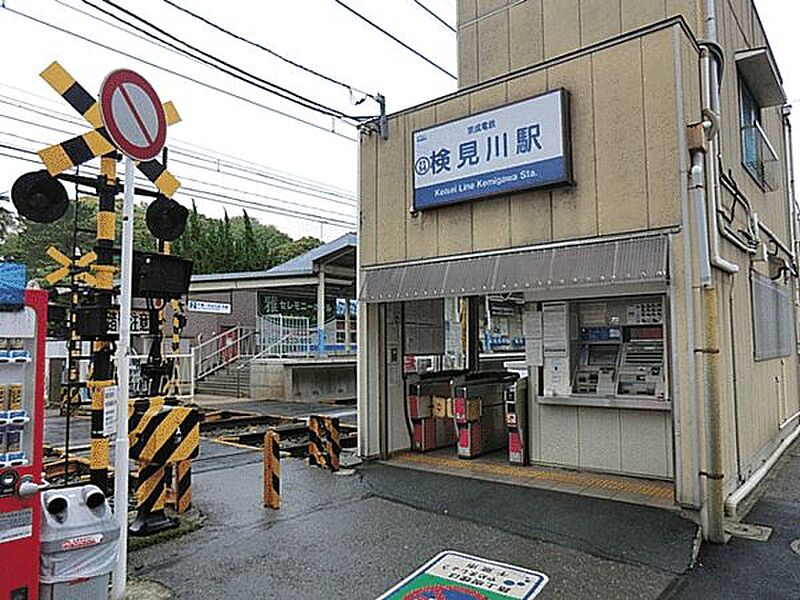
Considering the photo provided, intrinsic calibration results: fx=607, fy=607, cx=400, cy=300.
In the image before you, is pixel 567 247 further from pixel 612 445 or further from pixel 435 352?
pixel 435 352

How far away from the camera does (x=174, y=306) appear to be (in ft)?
17.5

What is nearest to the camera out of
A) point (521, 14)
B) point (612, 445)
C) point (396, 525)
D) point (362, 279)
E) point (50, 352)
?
point (396, 525)

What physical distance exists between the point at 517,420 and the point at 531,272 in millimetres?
1895

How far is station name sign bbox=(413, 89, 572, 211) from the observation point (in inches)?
240

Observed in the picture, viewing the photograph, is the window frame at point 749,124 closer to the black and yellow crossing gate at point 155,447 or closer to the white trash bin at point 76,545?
the black and yellow crossing gate at point 155,447

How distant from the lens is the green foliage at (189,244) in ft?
78.5

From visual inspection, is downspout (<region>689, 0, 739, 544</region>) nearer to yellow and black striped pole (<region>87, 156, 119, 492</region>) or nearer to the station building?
the station building

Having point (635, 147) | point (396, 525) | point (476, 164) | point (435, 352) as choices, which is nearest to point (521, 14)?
point (476, 164)

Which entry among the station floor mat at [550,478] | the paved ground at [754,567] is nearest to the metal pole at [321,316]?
the station floor mat at [550,478]

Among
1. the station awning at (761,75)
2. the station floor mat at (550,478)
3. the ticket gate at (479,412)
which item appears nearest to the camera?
the station floor mat at (550,478)

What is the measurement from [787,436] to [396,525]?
7084mm

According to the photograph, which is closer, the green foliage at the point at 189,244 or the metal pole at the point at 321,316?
the metal pole at the point at 321,316

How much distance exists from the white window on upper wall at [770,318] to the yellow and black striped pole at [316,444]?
5244 mm

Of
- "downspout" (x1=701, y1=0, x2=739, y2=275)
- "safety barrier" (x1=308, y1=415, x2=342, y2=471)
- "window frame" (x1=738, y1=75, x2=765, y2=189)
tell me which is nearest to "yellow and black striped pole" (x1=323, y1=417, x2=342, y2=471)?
"safety barrier" (x1=308, y1=415, x2=342, y2=471)
